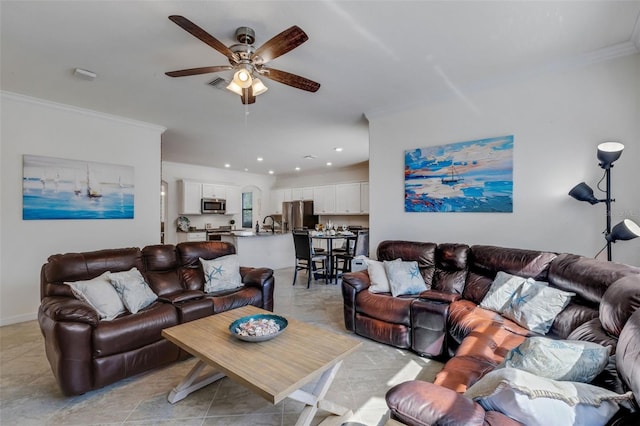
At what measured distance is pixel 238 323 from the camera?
2.13 metres

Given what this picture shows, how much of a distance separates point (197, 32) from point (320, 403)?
2.48 metres

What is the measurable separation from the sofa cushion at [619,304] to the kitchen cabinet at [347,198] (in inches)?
246

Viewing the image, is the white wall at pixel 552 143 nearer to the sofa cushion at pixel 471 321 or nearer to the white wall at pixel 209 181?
the sofa cushion at pixel 471 321

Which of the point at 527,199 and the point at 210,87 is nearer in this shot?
the point at 527,199

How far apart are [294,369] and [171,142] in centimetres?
541

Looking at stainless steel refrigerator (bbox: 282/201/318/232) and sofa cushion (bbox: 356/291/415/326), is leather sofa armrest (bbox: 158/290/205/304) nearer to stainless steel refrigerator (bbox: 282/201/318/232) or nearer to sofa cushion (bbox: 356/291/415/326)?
sofa cushion (bbox: 356/291/415/326)

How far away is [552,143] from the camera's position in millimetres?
2947

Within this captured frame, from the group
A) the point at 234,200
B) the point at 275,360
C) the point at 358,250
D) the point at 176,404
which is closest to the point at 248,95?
the point at 275,360

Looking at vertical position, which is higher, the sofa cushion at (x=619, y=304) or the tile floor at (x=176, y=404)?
the sofa cushion at (x=619, y=304)

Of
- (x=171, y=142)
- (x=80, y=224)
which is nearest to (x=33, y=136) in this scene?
(x=80, y=224)

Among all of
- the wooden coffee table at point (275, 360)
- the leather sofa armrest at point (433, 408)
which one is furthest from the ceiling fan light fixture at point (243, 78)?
the leather sofa armrest at point (433, 408)

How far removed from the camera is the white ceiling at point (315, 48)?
82.9 inches

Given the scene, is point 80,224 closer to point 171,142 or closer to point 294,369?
point 171,142

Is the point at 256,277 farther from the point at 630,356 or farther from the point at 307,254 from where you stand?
the point at 630,356
